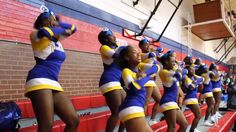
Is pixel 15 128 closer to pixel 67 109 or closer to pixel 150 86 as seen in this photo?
pixel 67 109

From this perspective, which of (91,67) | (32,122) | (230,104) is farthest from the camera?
(230,104)

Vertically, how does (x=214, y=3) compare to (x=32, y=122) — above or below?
above

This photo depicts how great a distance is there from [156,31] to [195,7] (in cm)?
353

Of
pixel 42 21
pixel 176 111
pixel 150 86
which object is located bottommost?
pixel 176 111

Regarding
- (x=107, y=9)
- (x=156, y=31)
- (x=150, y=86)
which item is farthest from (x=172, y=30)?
(x=150, y=86)

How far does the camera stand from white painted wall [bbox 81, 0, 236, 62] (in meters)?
6.43

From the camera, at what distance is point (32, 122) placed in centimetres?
370

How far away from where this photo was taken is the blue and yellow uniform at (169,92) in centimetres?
343

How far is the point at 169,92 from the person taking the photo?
3547mm

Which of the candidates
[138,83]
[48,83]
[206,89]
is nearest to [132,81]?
[138,83]

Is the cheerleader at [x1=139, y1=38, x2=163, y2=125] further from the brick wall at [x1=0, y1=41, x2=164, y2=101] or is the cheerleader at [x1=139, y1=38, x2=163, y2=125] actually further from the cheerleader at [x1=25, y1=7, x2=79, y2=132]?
the cheerleader at [x1=25, y1=7, x2=79, y2=132]

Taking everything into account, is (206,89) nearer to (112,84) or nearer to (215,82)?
(215,82)

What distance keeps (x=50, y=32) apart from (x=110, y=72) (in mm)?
1057

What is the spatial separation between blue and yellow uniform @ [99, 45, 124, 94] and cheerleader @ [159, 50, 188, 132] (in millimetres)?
671
